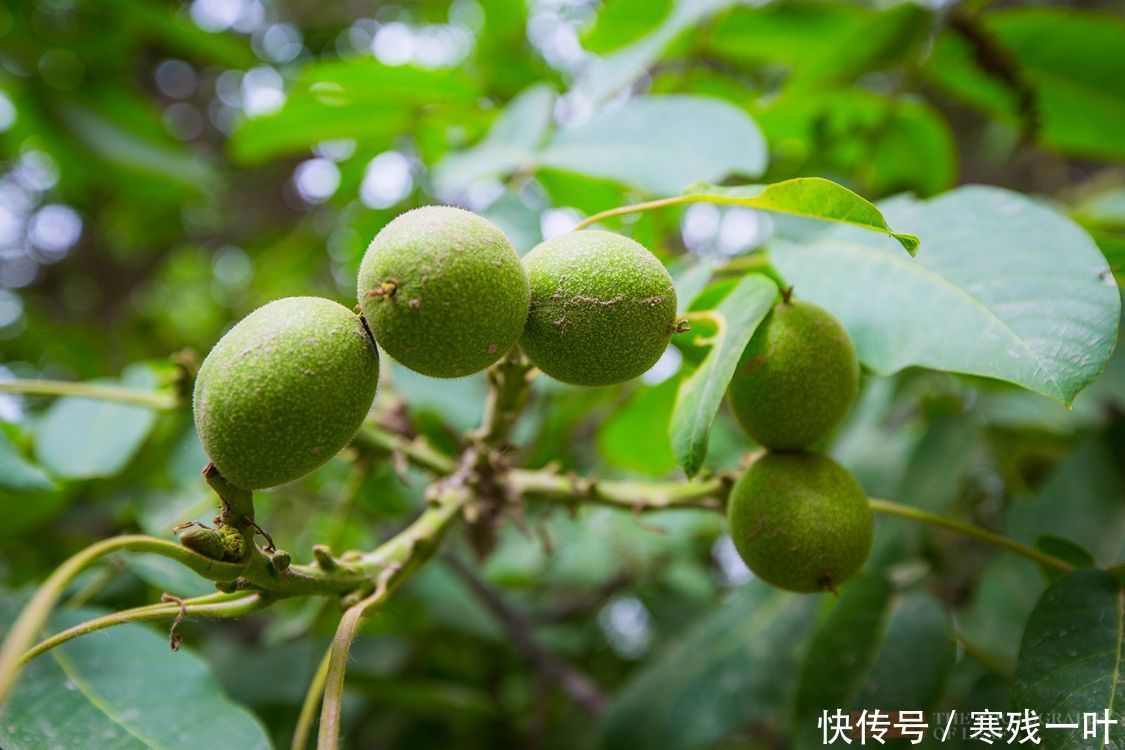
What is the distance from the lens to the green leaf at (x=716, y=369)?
804mm

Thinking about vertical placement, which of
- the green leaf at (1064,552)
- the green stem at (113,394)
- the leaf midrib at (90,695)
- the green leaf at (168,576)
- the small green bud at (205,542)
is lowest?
the green leaf at (168,576)

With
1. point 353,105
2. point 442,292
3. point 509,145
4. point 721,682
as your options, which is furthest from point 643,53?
point 721,682

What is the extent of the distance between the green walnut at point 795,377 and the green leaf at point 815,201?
0.13m

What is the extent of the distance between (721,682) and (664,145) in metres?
0.90

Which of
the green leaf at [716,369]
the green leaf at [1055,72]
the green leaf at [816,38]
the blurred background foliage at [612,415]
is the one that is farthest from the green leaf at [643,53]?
the green leaf at [716,369]

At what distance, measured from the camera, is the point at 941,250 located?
98 centimetres

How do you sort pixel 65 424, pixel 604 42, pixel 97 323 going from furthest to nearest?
pixel 97 323
pixel 604 42
pixel 65 424

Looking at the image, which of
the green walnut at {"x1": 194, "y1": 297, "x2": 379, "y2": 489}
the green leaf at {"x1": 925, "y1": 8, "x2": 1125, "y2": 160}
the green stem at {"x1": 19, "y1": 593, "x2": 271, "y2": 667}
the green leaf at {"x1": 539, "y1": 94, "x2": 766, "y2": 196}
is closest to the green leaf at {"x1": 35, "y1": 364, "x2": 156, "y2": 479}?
the green stem at {"x1": 19, "y1": 593, "x2": 271, "y2": 667}

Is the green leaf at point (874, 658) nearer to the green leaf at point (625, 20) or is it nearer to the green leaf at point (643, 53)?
the green leaf at point (643, 53)

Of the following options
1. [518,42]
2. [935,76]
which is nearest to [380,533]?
[518,42]

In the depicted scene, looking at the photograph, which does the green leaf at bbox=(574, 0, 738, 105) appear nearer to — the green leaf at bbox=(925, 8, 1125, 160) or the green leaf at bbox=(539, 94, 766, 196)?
the green leaf at bbox=(539, 94, 766, 196)

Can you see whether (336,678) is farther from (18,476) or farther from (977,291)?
(977,291)

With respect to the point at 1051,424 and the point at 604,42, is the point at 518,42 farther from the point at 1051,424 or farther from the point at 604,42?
the point at 1051,424

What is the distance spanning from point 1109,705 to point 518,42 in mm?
1896
